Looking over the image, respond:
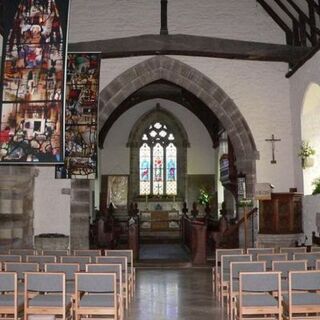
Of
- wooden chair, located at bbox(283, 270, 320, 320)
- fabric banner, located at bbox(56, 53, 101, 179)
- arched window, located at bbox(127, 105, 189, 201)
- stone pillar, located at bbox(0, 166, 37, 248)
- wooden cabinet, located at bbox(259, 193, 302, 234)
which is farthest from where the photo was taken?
arched window, located at bbox(127, 105, 189, 201)

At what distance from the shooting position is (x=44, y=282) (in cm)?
519

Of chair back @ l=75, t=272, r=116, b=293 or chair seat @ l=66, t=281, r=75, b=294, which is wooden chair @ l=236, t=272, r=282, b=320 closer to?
chair back @ l=75, t=272, r=116, b=293

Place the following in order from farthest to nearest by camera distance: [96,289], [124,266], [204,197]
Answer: [204,197]
[124,266]
[96,289]

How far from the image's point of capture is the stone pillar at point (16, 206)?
11.8 m

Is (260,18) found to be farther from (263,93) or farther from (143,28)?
(143,28)

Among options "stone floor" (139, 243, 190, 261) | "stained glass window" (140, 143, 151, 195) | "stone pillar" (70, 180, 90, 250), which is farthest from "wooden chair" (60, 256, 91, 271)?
"stained glass window" (140, 143, 151, 195)

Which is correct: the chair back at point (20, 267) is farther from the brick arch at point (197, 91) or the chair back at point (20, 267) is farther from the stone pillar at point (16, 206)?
the brick arch at point (197, 91)

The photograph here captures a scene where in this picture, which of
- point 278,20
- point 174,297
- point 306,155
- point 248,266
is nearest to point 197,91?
point 278,20

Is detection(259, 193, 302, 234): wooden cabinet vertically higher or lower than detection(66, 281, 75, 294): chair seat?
higher

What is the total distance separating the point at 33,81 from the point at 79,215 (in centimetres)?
484

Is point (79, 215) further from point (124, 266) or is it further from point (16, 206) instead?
point (124, 266)

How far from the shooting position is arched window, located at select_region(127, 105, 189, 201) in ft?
70.2

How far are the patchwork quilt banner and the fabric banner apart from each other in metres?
2.58

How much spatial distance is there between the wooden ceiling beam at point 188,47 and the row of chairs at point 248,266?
5594 mm
